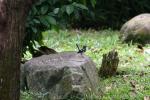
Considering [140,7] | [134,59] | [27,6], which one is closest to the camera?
[27,6]

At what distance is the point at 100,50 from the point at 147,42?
999 millimetres

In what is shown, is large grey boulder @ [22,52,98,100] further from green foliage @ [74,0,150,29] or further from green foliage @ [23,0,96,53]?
green foliage @ [74,0,150,29]

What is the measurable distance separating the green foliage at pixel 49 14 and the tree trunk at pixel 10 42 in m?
2.00

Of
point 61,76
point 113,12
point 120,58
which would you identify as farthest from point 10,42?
point 113,12

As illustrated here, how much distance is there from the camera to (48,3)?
5691mm

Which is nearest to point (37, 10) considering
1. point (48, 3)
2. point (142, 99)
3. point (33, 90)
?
point (48, 3)

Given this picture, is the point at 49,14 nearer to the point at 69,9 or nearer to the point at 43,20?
the point at 43,20

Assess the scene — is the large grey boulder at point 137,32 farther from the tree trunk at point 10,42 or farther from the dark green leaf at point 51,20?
the tree trunk at point 10,42

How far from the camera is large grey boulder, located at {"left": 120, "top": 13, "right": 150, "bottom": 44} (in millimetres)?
8367

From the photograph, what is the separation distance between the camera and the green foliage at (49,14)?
551cm

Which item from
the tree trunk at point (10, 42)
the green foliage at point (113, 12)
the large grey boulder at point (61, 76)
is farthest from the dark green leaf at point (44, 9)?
the green foliage at point (113, 12)

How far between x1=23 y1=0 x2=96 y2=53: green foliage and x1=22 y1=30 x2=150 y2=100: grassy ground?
904 mm

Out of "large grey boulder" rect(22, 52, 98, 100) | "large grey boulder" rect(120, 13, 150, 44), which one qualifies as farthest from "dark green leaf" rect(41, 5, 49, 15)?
"large grey boulder" rect(120, 13, 150, 44)

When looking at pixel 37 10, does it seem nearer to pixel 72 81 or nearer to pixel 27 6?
pixel 72 81
